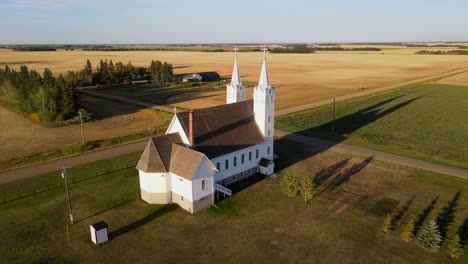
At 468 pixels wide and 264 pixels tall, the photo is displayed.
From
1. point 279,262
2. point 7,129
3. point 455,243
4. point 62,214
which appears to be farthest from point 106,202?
point 7,129

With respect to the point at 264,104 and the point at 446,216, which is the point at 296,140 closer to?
the point at 264,104

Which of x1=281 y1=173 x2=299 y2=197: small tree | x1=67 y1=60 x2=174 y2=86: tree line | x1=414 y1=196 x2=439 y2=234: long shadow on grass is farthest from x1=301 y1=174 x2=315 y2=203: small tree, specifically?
x1=67 y1=60 x2=174 y2=86: tree line

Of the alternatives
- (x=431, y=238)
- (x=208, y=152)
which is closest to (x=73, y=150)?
(x=208, y=152)

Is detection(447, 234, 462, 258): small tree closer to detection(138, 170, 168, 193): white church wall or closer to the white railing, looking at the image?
the white railing

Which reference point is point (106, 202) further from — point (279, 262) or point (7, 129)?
point (7, 129)

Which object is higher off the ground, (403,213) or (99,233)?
(99,233)

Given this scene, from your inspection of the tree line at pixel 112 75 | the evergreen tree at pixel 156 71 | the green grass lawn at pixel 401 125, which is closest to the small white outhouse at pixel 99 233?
the green grass lawn at pixel 401 125

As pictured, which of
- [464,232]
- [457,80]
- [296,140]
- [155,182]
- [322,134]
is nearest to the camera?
[464,232]
